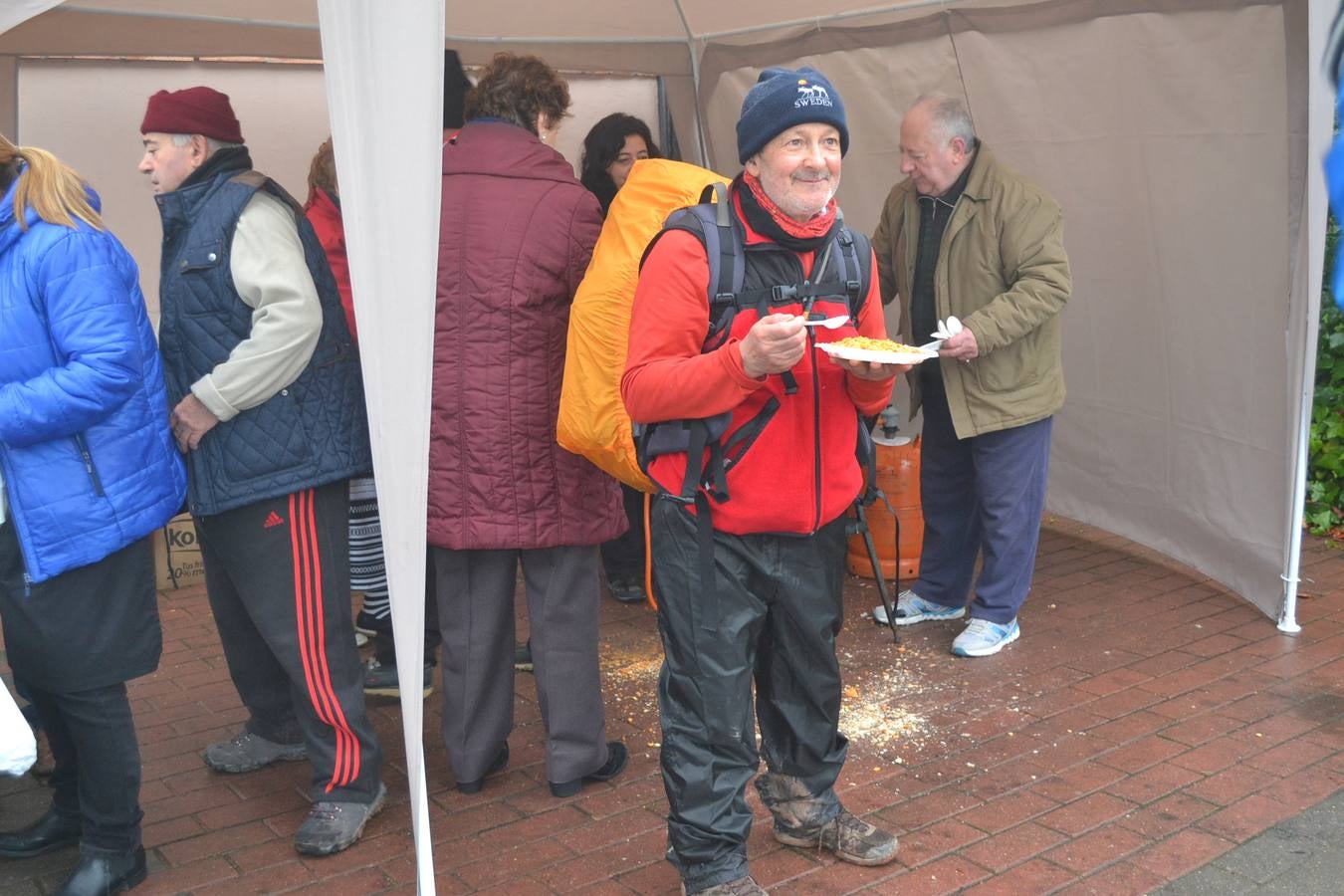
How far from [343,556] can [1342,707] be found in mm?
3388

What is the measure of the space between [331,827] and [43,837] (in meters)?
0.79

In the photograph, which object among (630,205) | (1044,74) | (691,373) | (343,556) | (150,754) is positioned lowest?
(150,754)

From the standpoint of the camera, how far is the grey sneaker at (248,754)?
14.0ft

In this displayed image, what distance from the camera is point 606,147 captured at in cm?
548

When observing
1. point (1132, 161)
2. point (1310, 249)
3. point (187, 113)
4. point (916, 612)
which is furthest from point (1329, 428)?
point (187, 113)

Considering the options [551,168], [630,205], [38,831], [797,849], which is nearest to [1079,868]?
[797,849]

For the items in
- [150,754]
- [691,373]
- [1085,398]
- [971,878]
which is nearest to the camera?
[691,373]

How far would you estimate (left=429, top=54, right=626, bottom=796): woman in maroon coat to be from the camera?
12.4 feet

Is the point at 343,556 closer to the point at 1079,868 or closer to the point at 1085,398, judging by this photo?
the point at 1079,868

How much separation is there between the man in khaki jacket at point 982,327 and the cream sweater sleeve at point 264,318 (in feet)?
7.62

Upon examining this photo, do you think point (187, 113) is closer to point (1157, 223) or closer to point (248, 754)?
point (248, 754)

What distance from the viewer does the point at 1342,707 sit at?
180 inches

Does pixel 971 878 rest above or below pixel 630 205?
below

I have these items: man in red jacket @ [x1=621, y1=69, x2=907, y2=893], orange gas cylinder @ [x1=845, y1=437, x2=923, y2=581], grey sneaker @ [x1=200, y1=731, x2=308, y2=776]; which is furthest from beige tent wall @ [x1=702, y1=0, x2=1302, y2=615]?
grey sneaker @ [x1=200, y1=731, x2=308, y2=776]
